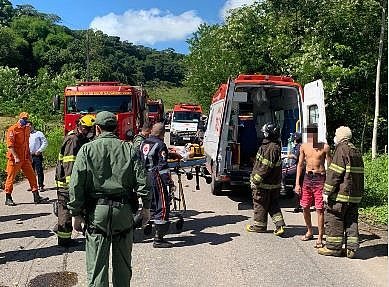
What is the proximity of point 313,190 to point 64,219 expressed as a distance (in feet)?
11.6

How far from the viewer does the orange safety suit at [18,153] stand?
10273mm

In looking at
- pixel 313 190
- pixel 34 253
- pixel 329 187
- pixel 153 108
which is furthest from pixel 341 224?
pixel 153 108

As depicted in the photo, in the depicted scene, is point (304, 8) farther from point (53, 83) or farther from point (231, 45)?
point (53, 83)

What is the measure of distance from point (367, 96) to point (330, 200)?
14.7m

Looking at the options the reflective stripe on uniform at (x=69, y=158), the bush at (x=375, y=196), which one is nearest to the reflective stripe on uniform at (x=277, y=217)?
the bush at (x=375, y=196)

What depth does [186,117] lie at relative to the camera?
30.6 meters

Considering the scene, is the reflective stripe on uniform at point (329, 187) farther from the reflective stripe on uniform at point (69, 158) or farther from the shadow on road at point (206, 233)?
the reflective stripe on uniform at point (69, 158)

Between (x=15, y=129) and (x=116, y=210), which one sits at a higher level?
(x=15, y=129)

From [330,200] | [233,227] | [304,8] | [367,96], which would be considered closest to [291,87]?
[233,227]

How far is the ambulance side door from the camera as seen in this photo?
8419mm

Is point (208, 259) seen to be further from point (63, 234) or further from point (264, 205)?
point (63, 234)

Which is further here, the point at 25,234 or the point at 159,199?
the point at 25,234

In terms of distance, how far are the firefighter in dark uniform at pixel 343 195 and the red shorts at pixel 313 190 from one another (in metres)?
0.53

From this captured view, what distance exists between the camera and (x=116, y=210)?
169 inches
